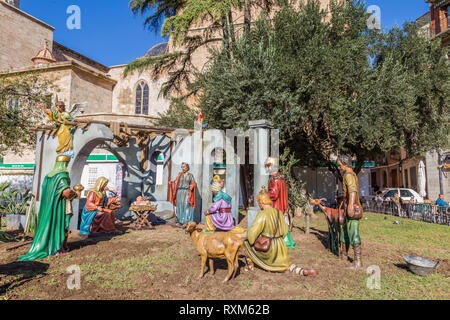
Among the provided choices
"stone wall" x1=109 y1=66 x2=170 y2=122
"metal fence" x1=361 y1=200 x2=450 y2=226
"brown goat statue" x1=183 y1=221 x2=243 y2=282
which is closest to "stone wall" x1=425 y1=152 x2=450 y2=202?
"metal fence" x1=361 y1=200 x2=450 y2=226

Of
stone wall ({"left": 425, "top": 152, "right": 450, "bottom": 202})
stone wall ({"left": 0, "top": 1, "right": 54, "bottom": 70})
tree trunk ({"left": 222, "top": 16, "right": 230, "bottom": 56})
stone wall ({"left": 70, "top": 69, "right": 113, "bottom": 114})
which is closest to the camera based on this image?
tree trunk ({"left": 222, "top": 16, "right": 230, "bottom": 56})

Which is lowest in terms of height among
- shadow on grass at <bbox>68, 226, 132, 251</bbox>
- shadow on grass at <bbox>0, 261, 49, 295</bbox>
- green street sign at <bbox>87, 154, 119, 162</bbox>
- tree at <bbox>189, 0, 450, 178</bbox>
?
shadow on grass at <bbox>68, 226, 132, 251</bbox>

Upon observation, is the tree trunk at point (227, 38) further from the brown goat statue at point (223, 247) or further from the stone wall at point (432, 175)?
the stone wall at point (432, 175)

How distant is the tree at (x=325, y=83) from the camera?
10531 millimetres

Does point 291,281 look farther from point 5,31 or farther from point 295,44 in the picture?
point 5,31

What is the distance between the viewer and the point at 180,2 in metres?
16.3

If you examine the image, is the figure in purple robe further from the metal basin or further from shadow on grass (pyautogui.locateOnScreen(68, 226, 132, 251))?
the metal basin

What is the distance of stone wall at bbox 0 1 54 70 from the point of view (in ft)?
→ 83.0

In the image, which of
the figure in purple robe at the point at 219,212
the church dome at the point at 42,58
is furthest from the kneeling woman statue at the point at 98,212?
the church dome at the point at 42,58

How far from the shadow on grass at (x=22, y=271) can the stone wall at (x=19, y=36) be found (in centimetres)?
2753

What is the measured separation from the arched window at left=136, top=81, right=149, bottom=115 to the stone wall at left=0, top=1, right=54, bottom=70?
10.8m

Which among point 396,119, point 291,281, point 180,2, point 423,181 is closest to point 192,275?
point 291,281

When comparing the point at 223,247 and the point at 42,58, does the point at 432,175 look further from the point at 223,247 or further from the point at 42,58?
the point at 42,58
